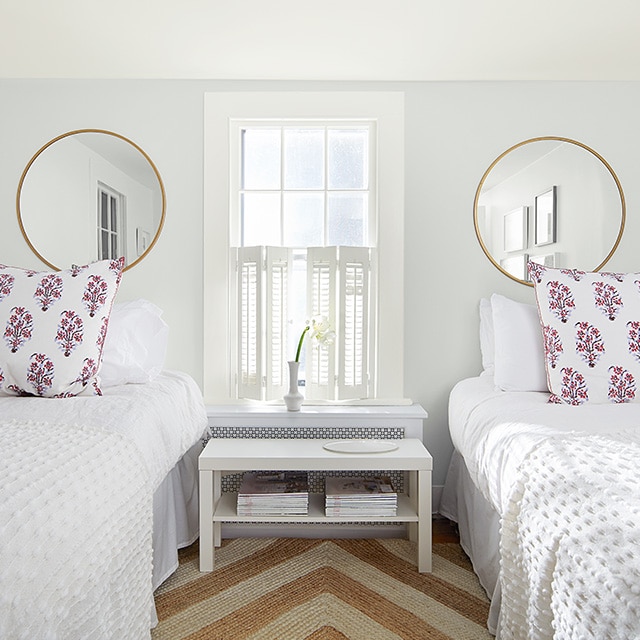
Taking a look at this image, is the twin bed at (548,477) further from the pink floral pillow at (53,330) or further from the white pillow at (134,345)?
the pink floral pillow at (53,330)

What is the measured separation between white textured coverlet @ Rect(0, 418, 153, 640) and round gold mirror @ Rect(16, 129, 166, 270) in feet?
4.87

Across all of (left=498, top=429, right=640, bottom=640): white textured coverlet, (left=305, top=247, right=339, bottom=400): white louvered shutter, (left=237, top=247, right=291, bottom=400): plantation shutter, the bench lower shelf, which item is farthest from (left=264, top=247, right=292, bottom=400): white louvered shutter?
(left=498, top=429, right=640, bottom=640): white textured coverlet

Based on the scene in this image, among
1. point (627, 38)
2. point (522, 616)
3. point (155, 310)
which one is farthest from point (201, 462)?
point (627, 38)

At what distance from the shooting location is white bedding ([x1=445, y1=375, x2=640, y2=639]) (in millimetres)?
1008

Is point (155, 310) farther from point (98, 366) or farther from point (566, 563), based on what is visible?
point (566, 563)

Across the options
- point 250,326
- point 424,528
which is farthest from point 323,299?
point 424,528

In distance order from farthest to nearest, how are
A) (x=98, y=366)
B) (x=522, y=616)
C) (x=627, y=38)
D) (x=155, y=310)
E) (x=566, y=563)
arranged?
(x=155, y=310)
(x=627, y=38)
(x=98, y=366)
(x=522, y=616)
(x=566, y=563)

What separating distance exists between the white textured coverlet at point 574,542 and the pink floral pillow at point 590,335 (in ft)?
1.86

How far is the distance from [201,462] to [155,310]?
2.65 feet

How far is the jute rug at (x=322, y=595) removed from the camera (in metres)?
1.94

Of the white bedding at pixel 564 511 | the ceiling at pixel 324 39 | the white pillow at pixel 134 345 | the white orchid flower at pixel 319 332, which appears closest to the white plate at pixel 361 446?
the white bedding at pixel 564 511

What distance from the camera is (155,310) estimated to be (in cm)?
282

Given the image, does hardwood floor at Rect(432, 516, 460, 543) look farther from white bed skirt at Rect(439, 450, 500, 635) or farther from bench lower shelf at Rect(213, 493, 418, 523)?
bench lower shelf at Rect(213, 493, 418, 523)

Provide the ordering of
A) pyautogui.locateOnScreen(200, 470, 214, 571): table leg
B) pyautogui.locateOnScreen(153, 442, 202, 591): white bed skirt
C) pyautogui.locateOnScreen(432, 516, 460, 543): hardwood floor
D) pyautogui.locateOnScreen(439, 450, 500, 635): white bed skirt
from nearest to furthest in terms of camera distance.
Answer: pyautogui.locateOnScreen(439, 450, 500, 635): white bed skirt → pyautogui.locateOnScreen(153, 442, 202, 591): white bed skirt → pyautogui.locateOnScreen(200, 470, 214, 571): table leg → pyautogui.locateOnScreen(432, 516, 460, 543): hardwood floor
